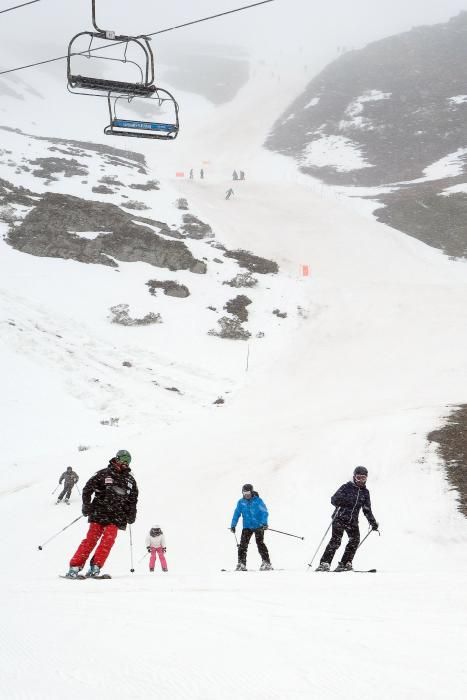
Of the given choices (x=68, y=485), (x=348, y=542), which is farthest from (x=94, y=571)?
(x=68, y=485)

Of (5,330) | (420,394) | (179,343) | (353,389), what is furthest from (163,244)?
(420,394)

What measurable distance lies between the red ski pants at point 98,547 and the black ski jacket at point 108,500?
0.10 metres

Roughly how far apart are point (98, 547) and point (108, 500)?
630 mm

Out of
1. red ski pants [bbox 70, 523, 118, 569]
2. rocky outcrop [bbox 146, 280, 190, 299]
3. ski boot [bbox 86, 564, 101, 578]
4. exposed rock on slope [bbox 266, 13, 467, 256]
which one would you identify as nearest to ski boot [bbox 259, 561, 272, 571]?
red ski pants [bbox 70, 523, 118, 569]

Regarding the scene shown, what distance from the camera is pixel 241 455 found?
16.8 metres

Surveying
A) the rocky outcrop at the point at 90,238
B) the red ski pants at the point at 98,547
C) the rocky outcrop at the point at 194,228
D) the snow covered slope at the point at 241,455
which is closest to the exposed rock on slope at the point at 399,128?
the snow covered slope at the point at 241,455

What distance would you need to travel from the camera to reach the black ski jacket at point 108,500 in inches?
287

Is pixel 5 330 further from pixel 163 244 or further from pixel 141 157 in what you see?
pixel 141 157

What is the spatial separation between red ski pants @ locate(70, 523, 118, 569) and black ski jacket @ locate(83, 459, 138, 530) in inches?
4.0

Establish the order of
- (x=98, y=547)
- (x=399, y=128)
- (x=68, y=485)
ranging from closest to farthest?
(x=98, y=547) < (x=68, y=485) < (x=399, y=128)

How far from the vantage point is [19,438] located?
20.0 m

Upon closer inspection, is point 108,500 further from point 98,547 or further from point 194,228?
point 194,228

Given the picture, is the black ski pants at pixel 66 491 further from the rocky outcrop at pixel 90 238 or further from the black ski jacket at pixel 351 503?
the rocky outcrop at pixel 90 238

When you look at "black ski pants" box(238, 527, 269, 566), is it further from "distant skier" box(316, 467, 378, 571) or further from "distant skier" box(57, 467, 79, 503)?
"distant skier" box(57, 467, 79, 503)
